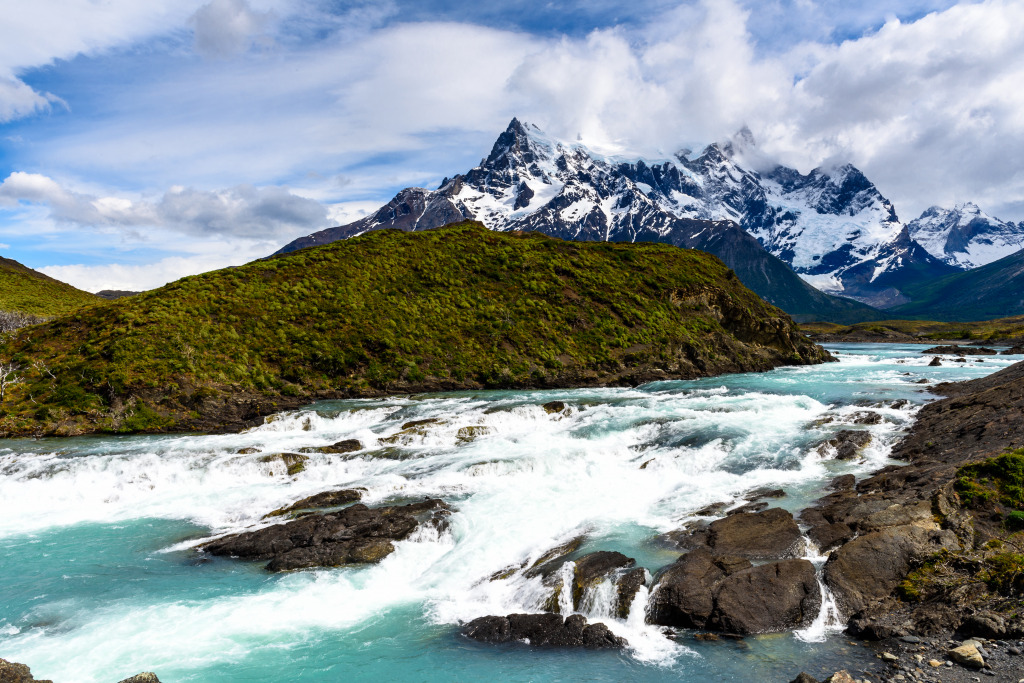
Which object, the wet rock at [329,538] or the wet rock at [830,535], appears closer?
the wet rock at [830,535]

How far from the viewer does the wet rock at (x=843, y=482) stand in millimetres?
19047

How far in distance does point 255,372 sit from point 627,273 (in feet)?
128

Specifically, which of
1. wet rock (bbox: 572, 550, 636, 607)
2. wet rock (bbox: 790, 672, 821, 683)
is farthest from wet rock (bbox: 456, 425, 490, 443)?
wet rock (bbox: 790, 672, 821, 683)

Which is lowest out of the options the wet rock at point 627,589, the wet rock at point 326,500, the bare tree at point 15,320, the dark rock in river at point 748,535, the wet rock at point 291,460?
the wet rock at point 627,589

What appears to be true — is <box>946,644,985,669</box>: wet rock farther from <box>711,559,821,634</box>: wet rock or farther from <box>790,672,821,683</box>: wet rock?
<box>790,672,821,683</box>: wet rock

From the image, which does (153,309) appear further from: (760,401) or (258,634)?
(760,401)

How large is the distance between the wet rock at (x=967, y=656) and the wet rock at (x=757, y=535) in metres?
3.95

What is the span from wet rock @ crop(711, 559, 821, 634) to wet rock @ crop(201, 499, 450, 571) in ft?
30.3

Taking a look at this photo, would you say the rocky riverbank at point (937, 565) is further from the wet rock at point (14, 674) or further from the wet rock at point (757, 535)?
the wet rock at point (14, 674)

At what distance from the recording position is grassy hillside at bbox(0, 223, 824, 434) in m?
34.6

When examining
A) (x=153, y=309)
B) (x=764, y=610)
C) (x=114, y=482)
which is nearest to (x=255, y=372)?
(x=153, y=309)

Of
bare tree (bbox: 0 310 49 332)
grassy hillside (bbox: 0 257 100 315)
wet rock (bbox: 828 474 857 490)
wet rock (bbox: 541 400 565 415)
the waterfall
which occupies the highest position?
grassy hillside (bbox: 0 257 100 315)

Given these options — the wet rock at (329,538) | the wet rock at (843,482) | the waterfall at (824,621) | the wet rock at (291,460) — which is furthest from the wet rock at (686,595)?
the wet rock at (291,460)

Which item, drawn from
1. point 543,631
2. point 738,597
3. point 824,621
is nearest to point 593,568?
point 543,631
